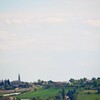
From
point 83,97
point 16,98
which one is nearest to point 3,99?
point 16,98

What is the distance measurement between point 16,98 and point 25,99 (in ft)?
13.0

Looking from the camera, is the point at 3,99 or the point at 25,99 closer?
the point at 3,99

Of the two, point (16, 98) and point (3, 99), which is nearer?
point (3, 99)

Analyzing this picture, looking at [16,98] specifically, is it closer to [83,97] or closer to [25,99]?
[25,99]

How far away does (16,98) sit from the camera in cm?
19838

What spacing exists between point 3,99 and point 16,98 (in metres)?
13.2

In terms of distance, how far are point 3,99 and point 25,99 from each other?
582 inches

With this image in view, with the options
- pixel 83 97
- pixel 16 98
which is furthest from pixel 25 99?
pixel 83 97

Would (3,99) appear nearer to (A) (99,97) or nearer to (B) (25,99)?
(B) (25,99)

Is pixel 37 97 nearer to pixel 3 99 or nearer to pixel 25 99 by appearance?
pixel 25 99

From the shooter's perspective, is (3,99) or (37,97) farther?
(37,97)

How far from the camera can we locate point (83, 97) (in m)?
196

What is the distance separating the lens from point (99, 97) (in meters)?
191

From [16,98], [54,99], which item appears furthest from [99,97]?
[16,98]
